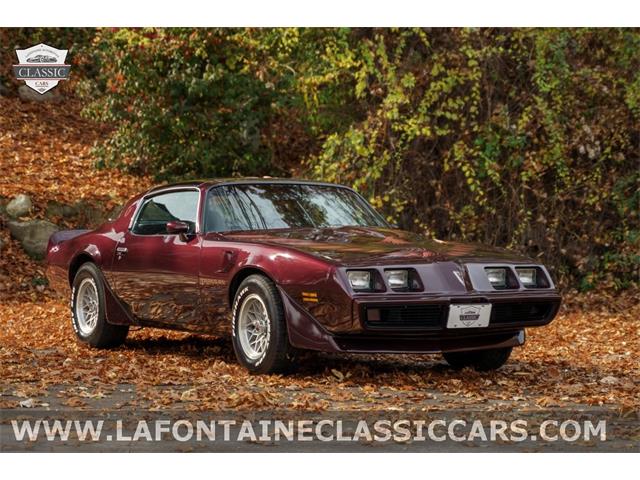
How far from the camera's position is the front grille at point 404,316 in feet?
25.5

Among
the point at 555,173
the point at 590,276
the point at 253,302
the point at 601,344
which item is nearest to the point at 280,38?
the point at 555,173

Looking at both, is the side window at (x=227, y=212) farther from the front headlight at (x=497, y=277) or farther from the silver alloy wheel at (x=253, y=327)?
the front headlight at (x=497, y=277)

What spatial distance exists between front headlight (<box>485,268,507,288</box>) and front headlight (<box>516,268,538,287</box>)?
14cm

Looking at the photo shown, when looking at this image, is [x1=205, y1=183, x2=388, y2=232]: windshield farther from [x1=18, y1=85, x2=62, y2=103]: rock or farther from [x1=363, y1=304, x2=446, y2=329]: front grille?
[x1=18, y1=85, x2=62, y2=103]: rock

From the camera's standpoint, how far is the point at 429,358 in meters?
10.1

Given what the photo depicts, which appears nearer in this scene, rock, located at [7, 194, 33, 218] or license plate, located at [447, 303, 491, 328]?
license plate, located at [447, 303, 491, 328]

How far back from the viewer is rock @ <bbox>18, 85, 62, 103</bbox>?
77.2 feet

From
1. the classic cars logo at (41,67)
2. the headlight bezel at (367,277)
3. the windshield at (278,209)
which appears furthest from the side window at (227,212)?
the classic cars logo at (41,67)

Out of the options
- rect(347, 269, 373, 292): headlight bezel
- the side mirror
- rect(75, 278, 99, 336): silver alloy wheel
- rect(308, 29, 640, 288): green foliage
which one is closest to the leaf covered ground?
rect(75, 278, 99, 336): silver alloy wheel

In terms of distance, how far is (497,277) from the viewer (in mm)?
8398

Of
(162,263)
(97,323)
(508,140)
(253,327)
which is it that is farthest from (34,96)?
(253,327)

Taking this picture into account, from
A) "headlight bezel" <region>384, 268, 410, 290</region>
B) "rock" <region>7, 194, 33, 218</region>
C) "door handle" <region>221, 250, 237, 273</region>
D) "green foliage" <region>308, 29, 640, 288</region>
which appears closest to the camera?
"headlight bezel" <region>384, 268, 410, 290</region>

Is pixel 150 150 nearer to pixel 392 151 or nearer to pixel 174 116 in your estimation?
pixel 174 116

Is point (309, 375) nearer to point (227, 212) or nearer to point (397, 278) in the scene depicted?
point (397, 278)
